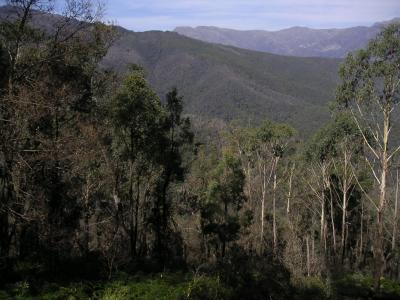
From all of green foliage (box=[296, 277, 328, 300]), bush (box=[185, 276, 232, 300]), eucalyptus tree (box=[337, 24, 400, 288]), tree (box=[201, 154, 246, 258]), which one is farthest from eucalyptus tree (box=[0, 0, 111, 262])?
tree (box=[201, 154, 246, 258])

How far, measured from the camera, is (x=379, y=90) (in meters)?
16.5

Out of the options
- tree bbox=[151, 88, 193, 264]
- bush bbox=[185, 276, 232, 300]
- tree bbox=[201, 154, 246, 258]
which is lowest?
tree bbox=[201, 154, 246, 258]

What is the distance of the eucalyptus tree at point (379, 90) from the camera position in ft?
51.6

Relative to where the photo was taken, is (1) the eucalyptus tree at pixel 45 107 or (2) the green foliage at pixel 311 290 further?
(2) the green foliage at pixel 311 290

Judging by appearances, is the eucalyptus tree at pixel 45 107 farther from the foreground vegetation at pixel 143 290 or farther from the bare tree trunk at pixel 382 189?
the bare tree trunk at pixel 382 189

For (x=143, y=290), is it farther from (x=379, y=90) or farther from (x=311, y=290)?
(x=379, y=90)

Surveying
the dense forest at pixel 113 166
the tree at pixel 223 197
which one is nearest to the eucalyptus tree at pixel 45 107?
the dense forest at pixel 113 166

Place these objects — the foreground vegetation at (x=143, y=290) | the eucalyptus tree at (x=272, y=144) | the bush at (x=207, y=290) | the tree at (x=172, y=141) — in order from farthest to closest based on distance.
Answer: the eucalyptus tree at (x=272, y=144), the tree at (x=172, y=141), the bush at (x=207, y=290), the foreground vegetation at (x=143, y=290)

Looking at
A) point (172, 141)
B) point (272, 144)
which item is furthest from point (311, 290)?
point (272, 144)

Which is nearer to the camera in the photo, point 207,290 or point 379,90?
point 207,290

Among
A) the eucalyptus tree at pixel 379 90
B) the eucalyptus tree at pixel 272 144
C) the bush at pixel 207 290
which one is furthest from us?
the eucalyptus tree at pixel 272 144

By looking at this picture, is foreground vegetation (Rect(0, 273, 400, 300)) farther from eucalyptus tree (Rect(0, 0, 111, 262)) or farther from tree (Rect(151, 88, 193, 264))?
tree (Rect(151, 88, 193, 264))

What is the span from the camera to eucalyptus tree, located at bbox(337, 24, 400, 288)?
15727 millimetres

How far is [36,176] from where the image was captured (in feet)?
50.1
